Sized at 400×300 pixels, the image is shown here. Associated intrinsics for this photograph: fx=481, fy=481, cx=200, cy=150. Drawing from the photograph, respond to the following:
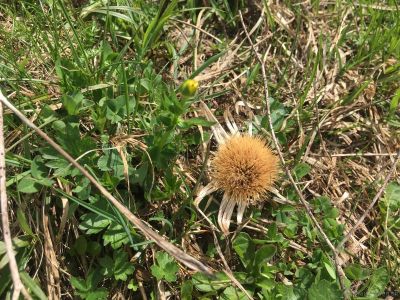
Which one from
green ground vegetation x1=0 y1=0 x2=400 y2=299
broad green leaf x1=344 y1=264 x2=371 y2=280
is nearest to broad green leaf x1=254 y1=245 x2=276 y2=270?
green ground vegetation x1=0 y1=0 x2=400 y2=299

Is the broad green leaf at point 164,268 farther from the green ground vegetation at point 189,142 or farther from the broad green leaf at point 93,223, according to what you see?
the broad green leaf at point 93,223

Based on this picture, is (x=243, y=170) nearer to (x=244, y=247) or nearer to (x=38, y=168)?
(x=244, y=247)

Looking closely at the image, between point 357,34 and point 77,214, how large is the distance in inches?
67.7

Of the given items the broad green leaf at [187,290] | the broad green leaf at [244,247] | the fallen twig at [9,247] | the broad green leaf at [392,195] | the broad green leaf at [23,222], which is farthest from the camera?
the broad green leaf at [392,195]

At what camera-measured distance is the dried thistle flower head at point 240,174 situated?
6.29ft

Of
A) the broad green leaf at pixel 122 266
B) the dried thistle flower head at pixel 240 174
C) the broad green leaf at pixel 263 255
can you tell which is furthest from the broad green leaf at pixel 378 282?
the broad green leaf at pixel 122 266

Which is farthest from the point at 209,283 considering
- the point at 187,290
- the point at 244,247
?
the point at 244,247

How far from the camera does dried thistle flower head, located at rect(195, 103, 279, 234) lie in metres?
1.92

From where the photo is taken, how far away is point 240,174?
1.92 metres

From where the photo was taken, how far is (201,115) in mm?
2180

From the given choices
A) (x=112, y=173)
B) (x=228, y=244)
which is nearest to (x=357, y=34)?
(x=228, y=244)

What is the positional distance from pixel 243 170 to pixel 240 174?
0.07 ft

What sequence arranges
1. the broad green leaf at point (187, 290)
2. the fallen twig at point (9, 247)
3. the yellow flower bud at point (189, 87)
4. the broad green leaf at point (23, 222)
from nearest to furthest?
1. the fallen twig at point (9, 247)
2. the yellow flower bud at point (189, 87)
3. the broad green leaf at point (23, 222)
4. the broad green leaf at point (187, 290)

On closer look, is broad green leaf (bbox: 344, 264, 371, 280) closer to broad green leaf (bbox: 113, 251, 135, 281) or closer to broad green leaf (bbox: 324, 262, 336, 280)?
broad green leaf (bbox: 324, 262, 336, 280)
